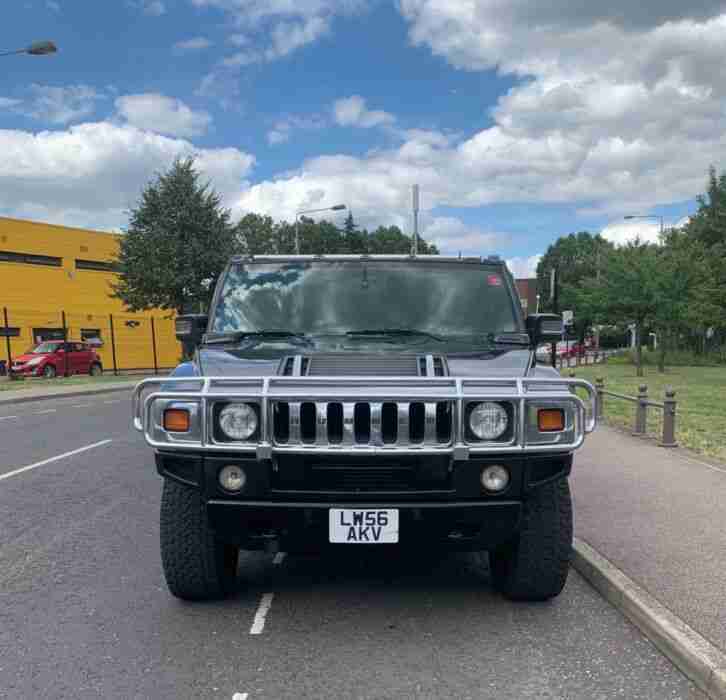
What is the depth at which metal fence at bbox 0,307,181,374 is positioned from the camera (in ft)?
116

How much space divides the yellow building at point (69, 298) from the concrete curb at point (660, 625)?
1279 inches

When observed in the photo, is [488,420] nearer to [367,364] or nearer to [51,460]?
[367,364]

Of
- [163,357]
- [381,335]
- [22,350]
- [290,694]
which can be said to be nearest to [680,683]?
[290,694]

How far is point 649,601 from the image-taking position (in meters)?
4.11

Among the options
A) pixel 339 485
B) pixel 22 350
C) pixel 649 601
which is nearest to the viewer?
pixel 339 485

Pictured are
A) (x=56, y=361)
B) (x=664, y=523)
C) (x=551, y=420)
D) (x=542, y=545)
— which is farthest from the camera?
(x=56, y=361)

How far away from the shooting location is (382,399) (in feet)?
11.8

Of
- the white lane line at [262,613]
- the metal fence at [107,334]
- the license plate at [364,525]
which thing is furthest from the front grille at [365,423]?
the metal fence at [107,334]

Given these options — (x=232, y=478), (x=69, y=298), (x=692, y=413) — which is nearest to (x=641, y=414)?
(x=692, y=413)

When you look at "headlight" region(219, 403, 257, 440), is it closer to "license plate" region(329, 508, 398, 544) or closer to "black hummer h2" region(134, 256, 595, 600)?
→ "black hummer h2" region(134, 256, 595, 600)

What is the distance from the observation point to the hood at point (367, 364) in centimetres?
404

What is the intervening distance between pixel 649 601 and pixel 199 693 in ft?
7.81

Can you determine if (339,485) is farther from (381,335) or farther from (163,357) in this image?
(163,357)

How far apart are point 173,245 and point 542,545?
2870 cm
